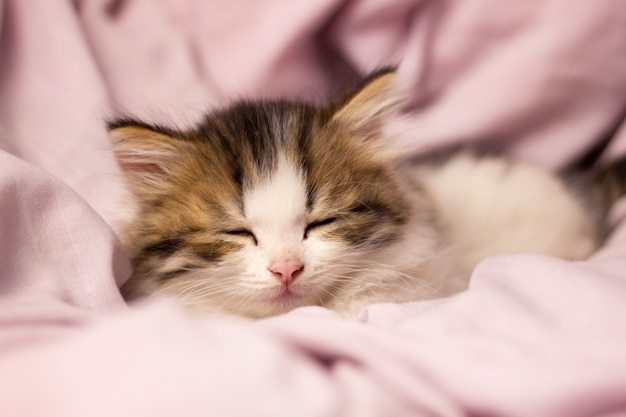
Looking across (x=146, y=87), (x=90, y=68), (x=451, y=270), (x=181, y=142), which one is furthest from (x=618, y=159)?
(x=90, y=68)

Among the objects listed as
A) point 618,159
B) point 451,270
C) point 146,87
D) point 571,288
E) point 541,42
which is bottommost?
point 451,270

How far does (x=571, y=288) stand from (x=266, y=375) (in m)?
0.53

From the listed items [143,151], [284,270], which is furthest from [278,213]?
[143,151]

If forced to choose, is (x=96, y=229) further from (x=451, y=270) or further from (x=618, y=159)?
(x=618, y=159)

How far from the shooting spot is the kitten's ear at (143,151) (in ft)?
4.07

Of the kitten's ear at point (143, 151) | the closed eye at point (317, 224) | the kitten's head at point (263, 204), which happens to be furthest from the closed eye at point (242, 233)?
the kitten's ear at point (143, 151)

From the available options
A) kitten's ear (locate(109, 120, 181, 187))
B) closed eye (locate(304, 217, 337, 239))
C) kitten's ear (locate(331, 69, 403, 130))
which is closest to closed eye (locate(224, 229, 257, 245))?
closed eye (locate(304, 217, 337, 239))

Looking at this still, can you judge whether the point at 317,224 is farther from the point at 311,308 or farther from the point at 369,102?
the point at 369,102

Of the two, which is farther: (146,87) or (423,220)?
(146,87)

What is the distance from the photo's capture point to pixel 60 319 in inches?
37.8

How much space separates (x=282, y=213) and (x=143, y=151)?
35 centimetres

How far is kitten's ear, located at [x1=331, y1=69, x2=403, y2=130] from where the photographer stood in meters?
1.31

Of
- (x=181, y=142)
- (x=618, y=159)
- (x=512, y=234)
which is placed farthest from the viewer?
(x=618, y=159)

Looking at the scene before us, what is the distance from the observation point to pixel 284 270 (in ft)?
3.69
